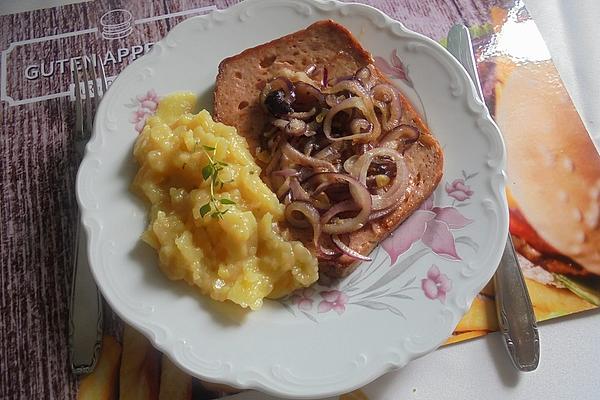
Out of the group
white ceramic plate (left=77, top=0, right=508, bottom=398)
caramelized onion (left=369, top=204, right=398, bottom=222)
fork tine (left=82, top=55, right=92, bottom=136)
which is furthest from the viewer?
fork tine (left=82, top=55, right=92, bottom=136)

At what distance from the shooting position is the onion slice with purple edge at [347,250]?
80.7 inches

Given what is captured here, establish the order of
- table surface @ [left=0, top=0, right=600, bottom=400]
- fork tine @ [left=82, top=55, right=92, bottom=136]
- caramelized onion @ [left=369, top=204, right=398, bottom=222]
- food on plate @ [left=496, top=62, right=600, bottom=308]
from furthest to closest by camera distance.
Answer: fork tine @ [left=82, top=55, right=92, bottom=136], food on plate @ [left=496, top=62, right=600, bottom=308], caramelized onion @ [left=369, top=204, right=398, bottom=222], table surface @ [left=0, top=0, right=600, bottom=400]

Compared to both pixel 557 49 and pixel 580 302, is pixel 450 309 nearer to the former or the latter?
pixel 580 302

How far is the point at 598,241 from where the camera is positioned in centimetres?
229

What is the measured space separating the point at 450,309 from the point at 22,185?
175cm

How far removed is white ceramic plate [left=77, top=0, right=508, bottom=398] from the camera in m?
1.86

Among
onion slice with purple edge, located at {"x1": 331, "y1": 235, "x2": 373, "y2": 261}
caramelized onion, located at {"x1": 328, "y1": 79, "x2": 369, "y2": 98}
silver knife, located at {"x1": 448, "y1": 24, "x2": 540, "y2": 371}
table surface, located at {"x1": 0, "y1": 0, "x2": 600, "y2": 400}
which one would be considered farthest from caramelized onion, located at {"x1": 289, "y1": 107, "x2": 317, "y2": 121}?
table surface, located at {"x1": 0, "y1": 0, "x2": 600, "y2": 400}

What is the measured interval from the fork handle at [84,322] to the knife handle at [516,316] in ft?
4.55

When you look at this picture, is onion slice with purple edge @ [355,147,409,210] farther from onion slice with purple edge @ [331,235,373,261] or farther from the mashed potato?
the mashed potato

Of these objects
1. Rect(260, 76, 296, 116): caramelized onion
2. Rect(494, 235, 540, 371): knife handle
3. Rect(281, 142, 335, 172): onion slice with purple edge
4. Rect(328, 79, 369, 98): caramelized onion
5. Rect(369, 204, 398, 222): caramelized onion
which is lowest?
Rect(494, 235, 540, 371): knife handle

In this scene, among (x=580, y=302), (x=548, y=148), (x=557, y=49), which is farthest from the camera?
(x=557, y=49)

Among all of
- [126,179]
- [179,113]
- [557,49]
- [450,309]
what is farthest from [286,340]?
[557,49]

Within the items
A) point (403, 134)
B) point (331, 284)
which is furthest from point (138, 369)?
point (403, 134)

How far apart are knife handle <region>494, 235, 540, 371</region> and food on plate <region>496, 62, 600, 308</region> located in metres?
0.13
